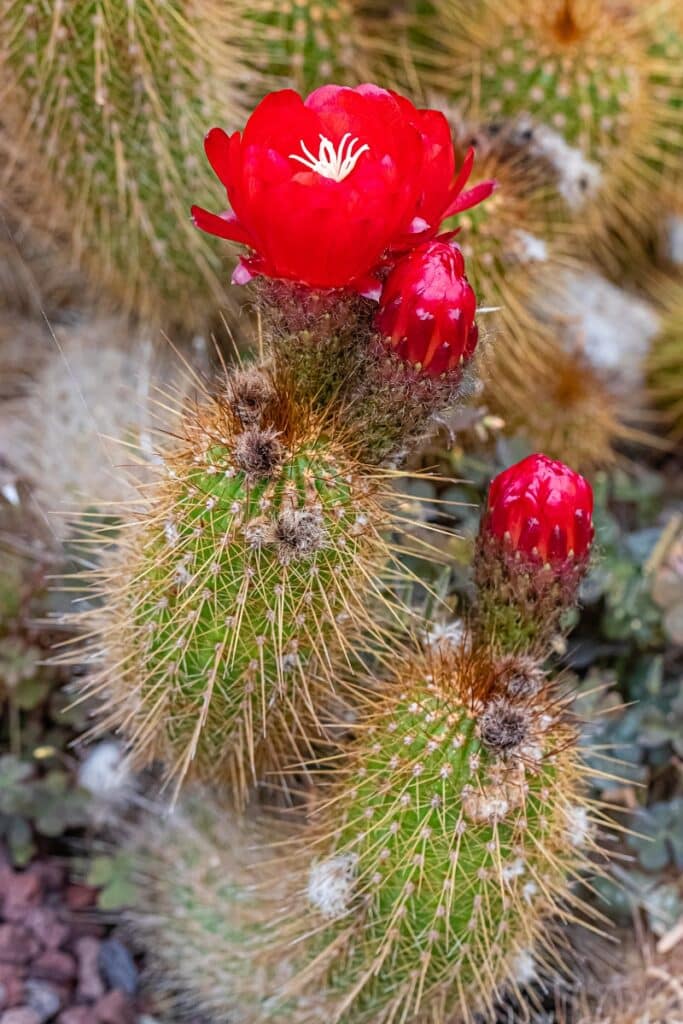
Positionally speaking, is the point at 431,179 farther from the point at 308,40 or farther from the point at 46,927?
the point at 46,927

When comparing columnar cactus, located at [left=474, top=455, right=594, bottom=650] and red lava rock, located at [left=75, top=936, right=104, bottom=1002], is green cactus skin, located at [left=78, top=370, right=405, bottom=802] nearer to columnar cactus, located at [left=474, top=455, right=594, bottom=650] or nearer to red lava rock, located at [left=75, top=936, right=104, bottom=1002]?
columnar cactus, located at [left=474, top=455, right=594, bottom=650]

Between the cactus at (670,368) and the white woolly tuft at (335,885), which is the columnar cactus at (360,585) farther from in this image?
the cactus at (670,368)

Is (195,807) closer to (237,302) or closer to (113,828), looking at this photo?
(113,828)

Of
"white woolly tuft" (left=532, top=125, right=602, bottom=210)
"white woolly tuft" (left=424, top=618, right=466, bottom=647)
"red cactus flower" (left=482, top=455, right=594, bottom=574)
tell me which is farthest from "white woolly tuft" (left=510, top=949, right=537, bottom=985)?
"white woolly tuft" (left=532, top=125, right=602, bottom=210)

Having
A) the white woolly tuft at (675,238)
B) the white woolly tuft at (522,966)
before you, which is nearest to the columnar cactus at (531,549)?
the white woolly tuft at (522,966)

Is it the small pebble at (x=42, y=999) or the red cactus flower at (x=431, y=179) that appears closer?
the red cactus flower at (x=431, y=179)

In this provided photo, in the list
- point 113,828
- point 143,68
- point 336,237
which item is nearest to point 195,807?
point 113,828

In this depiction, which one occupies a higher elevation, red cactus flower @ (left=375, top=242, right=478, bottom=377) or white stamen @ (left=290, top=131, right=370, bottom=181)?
white stamen @ (left=290, top=131, right=370, bottom=181)
